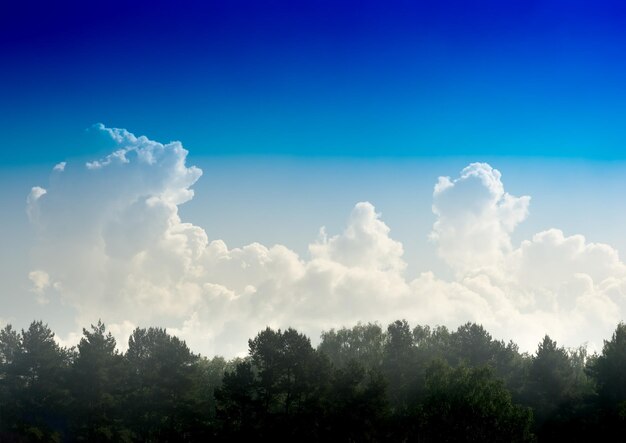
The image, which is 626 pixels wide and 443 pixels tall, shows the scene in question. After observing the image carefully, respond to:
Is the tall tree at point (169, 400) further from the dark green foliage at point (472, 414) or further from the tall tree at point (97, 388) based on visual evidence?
the dark green foliage at point (472, 414)

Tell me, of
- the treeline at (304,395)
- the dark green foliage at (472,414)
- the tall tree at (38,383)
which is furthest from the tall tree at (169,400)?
the dark green foliage at (472,414)

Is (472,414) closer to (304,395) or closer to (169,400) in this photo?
(304,395)

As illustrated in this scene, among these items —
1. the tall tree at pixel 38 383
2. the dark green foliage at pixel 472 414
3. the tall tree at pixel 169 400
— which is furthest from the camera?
the tall tree at pixel 38 383

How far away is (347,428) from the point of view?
59.5 meters

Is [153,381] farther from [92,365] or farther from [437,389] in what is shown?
[437,389]

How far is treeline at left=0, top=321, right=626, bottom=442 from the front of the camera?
60.6 m

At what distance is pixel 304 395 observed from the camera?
63.4 meters

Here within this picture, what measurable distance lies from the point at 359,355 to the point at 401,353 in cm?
1701

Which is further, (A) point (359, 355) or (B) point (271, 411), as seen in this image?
(A) point (359, 355)

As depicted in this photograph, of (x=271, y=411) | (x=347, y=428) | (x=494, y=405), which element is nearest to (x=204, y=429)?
(x=271, y=411)

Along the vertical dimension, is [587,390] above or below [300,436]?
above

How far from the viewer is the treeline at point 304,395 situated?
60594mm

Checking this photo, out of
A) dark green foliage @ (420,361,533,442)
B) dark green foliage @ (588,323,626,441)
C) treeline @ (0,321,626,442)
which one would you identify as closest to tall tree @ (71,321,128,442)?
treeline @ (0,321,626,442)

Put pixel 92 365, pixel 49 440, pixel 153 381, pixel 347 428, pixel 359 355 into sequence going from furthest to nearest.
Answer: pixel 359 355, pixel 92 365, pixel 153 381, pixel 49 440, pixel 347 428
